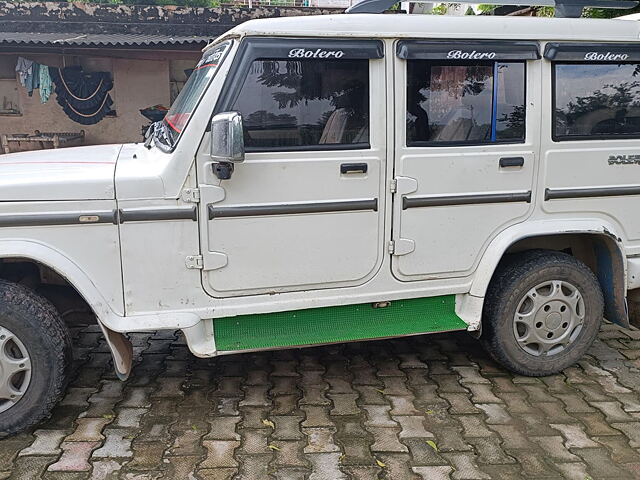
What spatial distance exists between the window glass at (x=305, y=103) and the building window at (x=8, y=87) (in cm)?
909

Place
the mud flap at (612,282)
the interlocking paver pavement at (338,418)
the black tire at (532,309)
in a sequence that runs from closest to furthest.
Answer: the interlocking paver pavement at (338,418) → the black tire at (532,309) → the mud flap at (612,282)

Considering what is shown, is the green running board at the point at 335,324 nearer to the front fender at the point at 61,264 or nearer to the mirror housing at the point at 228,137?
the front fender at the point at 61,264

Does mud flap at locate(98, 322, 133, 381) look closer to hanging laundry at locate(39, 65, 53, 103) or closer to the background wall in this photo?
the background wall

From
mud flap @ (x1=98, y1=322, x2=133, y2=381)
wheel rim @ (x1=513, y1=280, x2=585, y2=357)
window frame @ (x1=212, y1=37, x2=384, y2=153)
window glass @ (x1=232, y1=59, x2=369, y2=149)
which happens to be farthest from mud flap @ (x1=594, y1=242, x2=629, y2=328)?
mud flap @ (x1=98, y1=322, x2=133, y2=381)

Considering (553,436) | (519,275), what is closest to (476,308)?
(519,275)

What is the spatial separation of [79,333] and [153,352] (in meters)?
0.71

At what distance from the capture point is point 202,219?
2998 millimetres

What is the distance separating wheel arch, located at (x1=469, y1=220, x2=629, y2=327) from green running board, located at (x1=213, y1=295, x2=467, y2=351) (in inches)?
10.4

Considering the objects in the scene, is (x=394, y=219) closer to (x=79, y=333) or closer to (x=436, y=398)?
(x=436, y=398)

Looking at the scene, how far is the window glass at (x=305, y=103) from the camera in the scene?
302 cm

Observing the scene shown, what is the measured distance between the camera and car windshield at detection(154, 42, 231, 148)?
3.03 meters

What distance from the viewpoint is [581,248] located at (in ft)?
12.7

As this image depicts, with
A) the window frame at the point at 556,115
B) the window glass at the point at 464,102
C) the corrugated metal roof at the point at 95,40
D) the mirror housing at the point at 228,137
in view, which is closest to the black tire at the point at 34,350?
the mirror housing at the point at 228,137

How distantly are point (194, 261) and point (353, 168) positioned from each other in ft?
3.26
